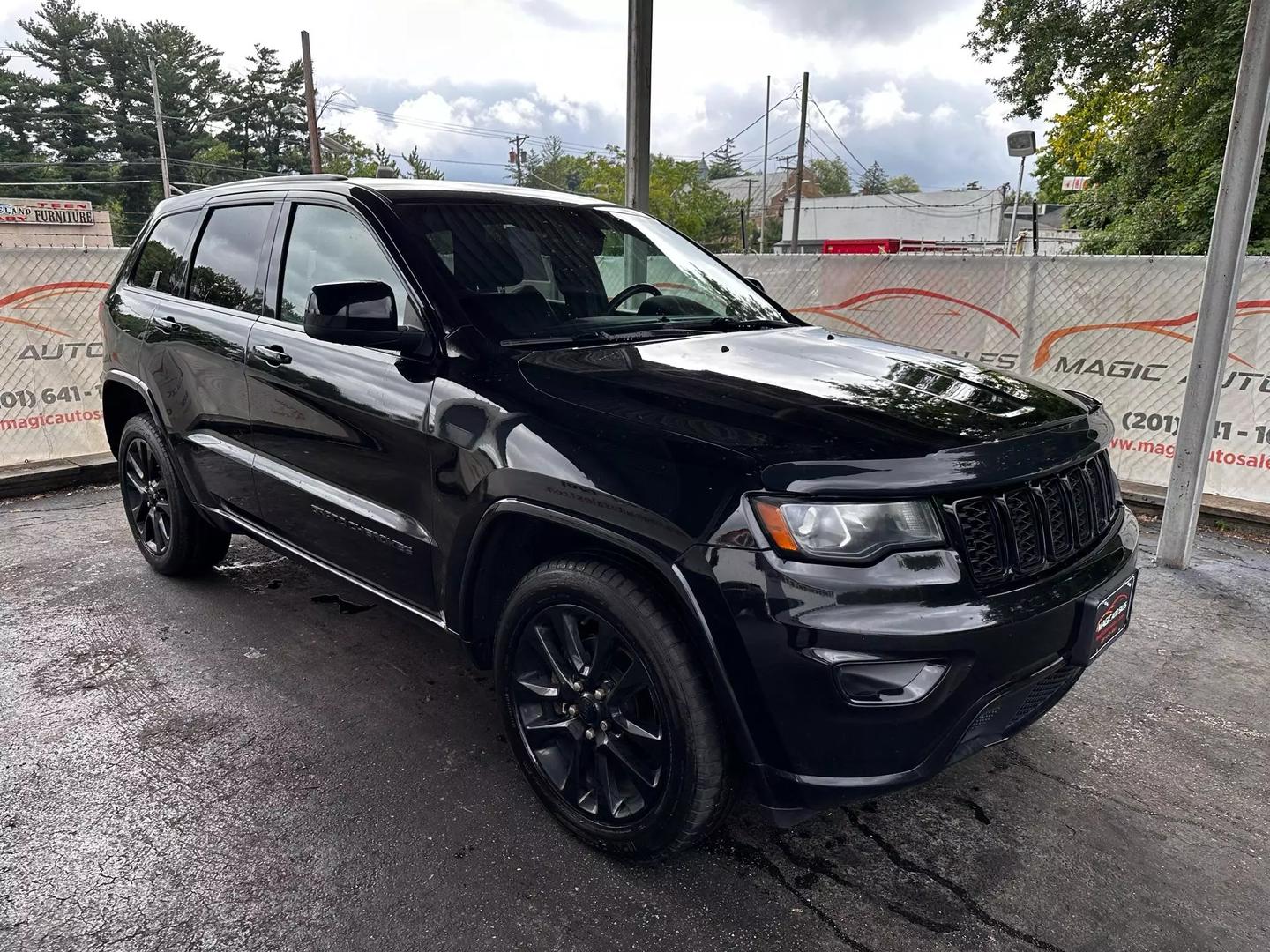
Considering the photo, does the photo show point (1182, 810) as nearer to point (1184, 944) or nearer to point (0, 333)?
point (1184, 944)

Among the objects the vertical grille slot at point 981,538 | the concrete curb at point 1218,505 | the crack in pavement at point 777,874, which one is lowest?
the crack in pavement at point 777,874

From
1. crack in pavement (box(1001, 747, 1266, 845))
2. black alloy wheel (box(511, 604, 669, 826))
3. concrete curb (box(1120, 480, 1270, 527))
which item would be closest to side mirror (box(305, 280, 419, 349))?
black alloy wheel (box(511, 604, 669, 826))

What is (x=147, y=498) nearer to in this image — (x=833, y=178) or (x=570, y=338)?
(x=570, y=338)

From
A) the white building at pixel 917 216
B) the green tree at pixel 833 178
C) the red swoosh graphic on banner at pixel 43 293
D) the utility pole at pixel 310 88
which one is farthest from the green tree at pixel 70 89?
the green tree at pixel 833 178

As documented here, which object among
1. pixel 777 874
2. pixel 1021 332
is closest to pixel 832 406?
pixel 777 874

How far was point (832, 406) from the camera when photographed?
2.23 m

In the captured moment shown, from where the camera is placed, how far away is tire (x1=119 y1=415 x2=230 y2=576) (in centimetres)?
416

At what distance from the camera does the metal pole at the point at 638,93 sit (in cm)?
631

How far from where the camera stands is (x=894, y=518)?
77.7 inches

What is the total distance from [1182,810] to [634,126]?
18.1 ft

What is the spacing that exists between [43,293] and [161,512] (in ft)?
10.3

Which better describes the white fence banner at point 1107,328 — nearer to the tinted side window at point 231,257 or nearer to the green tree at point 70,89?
the tinted side window at point 231,257

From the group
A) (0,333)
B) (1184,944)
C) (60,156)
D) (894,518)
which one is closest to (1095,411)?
(894,518)

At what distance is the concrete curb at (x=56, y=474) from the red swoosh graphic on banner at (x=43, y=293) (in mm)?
942
